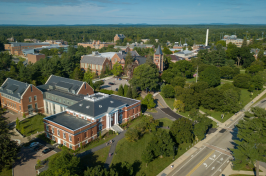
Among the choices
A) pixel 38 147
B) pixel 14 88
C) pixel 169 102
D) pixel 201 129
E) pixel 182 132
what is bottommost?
pixel 38 147

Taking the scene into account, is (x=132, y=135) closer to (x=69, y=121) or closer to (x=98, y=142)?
(x=98, y=142)

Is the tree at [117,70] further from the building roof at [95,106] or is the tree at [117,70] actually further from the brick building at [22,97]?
the building roof at [95,106]

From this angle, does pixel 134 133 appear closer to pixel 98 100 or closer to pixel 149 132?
pixel 149 132

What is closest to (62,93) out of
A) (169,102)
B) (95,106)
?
(95,106)

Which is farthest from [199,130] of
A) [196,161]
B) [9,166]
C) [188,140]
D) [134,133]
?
[9,166]

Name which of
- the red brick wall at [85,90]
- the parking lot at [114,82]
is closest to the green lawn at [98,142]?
the red brick wall at [85,90]

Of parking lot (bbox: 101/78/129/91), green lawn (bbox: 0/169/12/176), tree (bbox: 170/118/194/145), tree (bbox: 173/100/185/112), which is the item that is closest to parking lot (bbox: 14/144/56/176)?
green lawn (bbox: 0/169/12/176)
